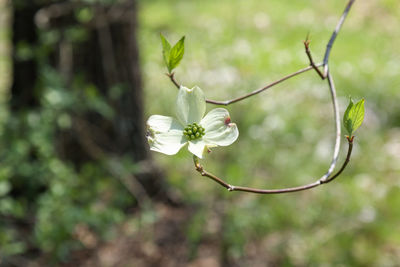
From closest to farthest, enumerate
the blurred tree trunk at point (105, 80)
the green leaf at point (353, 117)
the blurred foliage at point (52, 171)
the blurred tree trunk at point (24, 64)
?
the green leaf at point (353, 117) < the blurred foliage at point (52, 171) < the blurred tree trunk at point (105, 80) < the blurred tree trunk at point (24, 64)

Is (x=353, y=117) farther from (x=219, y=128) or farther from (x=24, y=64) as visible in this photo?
(x=24, y=64)

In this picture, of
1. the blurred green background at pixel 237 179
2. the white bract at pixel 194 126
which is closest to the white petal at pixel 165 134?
the white bract at pixel 194 126

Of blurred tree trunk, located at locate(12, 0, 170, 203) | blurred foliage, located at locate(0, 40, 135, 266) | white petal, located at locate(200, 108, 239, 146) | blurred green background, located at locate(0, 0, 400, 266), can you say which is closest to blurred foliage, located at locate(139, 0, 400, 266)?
blurred green background, located at locate(0, 0, 400, 266)

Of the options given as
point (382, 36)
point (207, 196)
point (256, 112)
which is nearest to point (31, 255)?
point (207, 196)

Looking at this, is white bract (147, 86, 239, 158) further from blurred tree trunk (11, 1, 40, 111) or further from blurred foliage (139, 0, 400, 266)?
blurred tree trunk (11, 1, 40, 111)

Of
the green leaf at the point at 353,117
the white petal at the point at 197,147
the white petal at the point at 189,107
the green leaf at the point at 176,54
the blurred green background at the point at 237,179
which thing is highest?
the green leaf at the point at 176,54

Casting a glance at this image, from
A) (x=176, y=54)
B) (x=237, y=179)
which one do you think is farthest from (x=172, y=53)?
(x=237, y=179)

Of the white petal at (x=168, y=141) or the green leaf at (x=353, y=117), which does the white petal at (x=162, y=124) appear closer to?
the white petal at (x=168, y=141)

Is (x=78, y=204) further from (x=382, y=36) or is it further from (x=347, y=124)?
(x=382, y=36)
